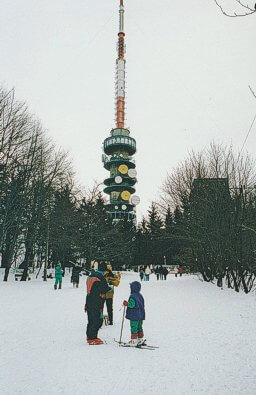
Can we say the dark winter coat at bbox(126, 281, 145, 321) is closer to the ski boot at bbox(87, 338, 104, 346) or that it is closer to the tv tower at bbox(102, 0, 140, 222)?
the ski boot at bbox(87, 338, 104, 346)

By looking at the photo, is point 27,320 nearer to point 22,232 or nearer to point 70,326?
point 70,326

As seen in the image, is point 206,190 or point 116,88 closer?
point 206,190

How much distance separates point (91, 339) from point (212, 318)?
4.60 meters

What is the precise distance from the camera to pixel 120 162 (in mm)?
92188

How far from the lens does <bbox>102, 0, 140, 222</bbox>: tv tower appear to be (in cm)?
8931

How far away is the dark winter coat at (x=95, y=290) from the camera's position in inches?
271

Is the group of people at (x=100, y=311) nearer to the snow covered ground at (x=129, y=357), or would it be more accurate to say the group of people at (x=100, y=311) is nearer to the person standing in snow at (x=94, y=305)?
the person standing in snow at (x=94, y=305)

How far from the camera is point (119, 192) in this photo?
91.5m

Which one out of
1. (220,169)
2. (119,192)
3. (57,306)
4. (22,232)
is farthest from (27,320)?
(119,192)

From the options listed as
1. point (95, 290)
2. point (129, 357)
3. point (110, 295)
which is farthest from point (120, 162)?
point (129, 357)

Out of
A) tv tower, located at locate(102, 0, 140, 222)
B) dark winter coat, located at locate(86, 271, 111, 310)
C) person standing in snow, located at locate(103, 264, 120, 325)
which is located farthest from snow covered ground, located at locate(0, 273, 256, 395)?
tv tower, located at locate(102, 0, 140, 222)

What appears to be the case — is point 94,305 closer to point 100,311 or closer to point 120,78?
point 100,311

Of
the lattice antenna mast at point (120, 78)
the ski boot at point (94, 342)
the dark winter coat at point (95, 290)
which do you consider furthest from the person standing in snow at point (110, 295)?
the lattice antenna mast at point (120, 78)

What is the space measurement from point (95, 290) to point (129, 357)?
69.5 inches
